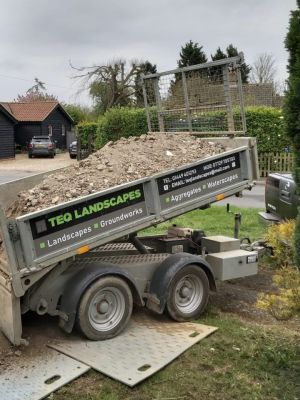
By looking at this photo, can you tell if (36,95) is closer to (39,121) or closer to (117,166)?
(39,121)

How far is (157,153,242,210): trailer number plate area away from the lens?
5.68m

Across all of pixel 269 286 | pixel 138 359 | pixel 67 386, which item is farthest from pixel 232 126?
pixel 67 386

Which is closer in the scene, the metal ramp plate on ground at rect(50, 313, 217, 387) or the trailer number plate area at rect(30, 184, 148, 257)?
the metal ramp plate on ground at rect(50, 313, 217, 387)

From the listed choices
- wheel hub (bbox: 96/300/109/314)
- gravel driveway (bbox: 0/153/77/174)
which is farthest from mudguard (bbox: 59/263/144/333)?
gravel driveway (bbox: 0/153/77/174)

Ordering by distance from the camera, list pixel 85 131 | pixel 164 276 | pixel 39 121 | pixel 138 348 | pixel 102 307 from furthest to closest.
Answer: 1. pixel 39 121
2. pixel 85 131
3. pixel 164 276
4. pixel 102 307
5. pixel 138 348

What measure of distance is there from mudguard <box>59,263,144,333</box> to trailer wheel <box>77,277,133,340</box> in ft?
0.18

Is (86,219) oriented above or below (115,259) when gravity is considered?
above

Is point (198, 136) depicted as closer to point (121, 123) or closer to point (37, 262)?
point (37, 262)

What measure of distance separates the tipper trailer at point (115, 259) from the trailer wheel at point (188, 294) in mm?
11

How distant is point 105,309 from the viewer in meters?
5.30

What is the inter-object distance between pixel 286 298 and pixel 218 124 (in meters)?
3.30

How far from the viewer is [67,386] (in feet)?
14.3

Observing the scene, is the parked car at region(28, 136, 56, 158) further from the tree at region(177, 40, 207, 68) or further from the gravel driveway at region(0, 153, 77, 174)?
the tree at region(177, 40, 207, 68)

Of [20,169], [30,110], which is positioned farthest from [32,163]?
[30,110]
